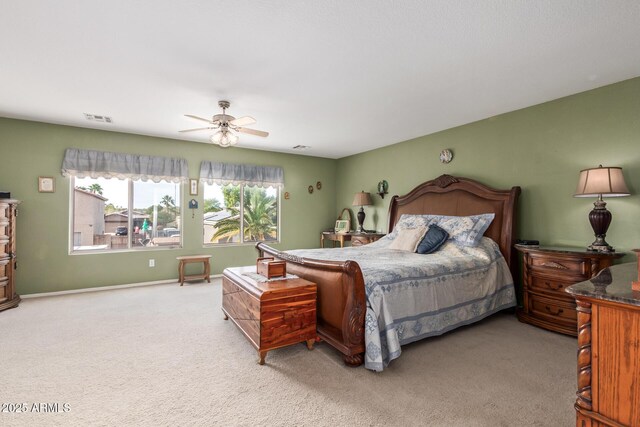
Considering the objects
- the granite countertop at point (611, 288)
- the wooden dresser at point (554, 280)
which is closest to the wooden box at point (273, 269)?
the granite countertop at point (611, 288)

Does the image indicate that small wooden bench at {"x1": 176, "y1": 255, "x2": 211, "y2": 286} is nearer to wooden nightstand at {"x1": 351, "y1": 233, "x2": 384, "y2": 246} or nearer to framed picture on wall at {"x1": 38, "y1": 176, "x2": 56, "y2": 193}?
framed picture on wall at {"x1": 38, "y1": 176, "x2": 56, "y2": 193}

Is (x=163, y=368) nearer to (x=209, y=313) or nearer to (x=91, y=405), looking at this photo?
(x=91, y=405)

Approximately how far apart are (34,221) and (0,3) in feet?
11.8

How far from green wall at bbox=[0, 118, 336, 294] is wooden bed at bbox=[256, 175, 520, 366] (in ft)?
7.41

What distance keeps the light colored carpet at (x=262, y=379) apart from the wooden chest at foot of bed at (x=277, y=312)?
0.17m

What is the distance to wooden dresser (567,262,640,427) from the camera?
1.10 meters

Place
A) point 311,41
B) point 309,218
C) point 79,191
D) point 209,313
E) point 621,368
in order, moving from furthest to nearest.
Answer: point 309,218 < point 79,191 < point 209,313 < point 311,41 < point 621,368

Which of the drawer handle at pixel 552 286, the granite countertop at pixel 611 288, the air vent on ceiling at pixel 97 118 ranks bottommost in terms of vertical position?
the drawer handle at pixel 552 286

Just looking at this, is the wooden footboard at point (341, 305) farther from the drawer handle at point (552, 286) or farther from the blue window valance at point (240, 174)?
the blue window valance at point (240, 174)

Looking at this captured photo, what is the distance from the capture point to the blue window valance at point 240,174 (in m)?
5.73

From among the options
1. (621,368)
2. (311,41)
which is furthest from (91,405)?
(311,41)

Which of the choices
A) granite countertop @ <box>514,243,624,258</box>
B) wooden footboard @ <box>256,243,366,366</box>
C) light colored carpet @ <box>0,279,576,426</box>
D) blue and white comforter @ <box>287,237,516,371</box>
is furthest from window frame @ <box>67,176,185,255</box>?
granite countertop @ <box>514,243,624,258</box>

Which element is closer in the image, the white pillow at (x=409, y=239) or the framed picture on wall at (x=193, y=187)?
the white pillow at (x=409, y=239)

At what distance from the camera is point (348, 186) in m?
6.91
